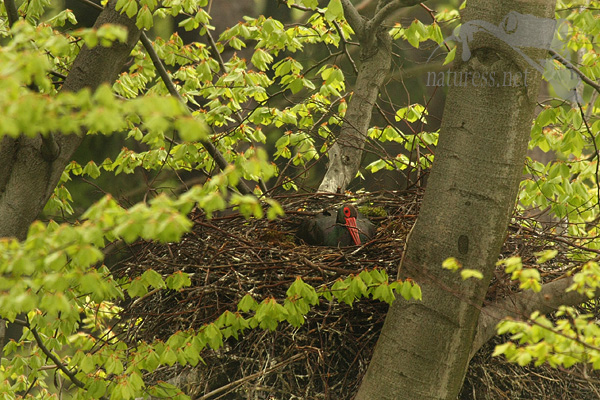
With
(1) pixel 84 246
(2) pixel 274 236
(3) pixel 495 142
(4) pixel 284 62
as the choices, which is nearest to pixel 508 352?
(3) pixel 495 142

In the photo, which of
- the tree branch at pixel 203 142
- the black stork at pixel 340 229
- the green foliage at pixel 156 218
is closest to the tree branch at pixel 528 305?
the green foliage at pixel 156 218

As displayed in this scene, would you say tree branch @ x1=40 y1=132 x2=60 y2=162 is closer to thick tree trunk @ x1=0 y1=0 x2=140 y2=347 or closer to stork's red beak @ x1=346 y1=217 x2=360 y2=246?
thick tree trunk @ x1=0 y1=0 x2=140 y2=347

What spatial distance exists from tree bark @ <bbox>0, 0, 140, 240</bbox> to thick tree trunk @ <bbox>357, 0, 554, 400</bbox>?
1.60 m

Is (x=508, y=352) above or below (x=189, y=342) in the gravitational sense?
above

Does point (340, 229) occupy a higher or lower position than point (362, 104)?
lower

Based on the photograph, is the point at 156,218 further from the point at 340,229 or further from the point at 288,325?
the point at 340,229

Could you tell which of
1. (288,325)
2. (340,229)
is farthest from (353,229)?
(288,325)

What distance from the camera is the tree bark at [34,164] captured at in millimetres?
2609

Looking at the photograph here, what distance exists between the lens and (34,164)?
8.60 ft

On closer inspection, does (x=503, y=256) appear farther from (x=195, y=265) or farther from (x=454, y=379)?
(x=195, y=265)

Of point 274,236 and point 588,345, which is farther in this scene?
point 274,236

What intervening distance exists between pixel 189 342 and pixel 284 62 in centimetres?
218

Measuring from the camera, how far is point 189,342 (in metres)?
2.39

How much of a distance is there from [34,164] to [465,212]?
1.86 meters
